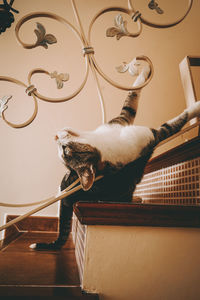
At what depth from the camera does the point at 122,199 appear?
21.4 inches

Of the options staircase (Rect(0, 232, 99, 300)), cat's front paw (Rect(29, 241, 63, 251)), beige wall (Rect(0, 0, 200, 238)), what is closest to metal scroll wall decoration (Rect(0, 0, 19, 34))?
staircase (Rect(0, 232, 99, 300))

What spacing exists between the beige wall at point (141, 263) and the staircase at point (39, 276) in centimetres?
4

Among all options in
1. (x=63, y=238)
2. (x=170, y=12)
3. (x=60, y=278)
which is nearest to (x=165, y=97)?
(x=170, y=12)

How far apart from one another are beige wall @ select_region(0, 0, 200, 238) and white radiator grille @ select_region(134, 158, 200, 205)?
65 cm

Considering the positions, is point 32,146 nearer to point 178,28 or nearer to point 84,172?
point 84,172

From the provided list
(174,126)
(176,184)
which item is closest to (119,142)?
(174,126)

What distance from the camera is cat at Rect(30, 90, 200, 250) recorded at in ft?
1.53

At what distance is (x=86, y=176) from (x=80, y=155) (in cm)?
6

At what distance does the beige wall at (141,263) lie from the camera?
0.37m

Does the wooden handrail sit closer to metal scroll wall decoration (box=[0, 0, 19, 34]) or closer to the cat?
the cat

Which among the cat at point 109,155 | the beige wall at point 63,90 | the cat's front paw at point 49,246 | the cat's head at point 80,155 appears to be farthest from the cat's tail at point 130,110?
the beige wall at point 63,90

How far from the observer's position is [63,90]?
136 centimetres

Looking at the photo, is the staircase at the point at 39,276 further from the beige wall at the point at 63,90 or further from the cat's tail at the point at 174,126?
the beige wall at the point at 63,90

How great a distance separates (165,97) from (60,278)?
1352 millimetres
